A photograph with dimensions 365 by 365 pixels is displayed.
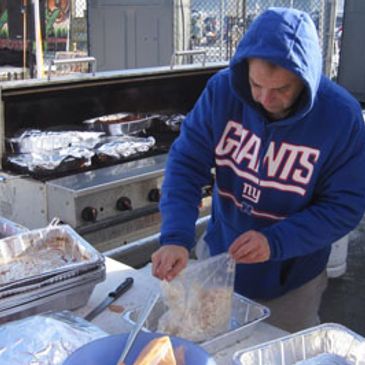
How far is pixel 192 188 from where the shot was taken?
4.74 ft

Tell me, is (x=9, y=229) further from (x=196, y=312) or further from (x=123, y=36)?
(x=123, y=36)

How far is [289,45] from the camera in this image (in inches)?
45.1

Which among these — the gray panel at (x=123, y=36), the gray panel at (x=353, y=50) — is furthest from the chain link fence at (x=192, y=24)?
the gray panel at (x=353, y=50)

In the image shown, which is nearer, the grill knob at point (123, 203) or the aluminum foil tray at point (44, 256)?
the aluminum foil tray at point (44, 256)

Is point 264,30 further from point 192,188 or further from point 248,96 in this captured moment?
point 192,188

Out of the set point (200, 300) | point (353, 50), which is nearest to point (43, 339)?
point (200, 300)

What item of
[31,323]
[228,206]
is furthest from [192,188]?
[31,323]

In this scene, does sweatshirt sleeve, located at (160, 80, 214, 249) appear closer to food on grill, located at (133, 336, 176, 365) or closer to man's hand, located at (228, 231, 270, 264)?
man's hand, located at (228, 231, 270, 264)

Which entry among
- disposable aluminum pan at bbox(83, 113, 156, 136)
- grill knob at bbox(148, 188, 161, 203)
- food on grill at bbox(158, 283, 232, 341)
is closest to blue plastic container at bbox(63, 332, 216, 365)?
food on grill at bbox(158, 283, 232, 341)

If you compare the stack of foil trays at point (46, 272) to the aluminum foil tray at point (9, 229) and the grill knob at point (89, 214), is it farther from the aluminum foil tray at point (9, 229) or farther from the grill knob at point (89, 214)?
the grill knob at point (89, 214)

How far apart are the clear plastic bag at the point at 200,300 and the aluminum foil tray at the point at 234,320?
0.9 inches

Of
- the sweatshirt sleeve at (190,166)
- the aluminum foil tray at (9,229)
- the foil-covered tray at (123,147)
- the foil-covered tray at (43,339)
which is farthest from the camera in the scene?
the foil-covered tray at (123,147)

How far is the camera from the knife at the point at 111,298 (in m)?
1.32

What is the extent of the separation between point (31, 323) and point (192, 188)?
539mm
